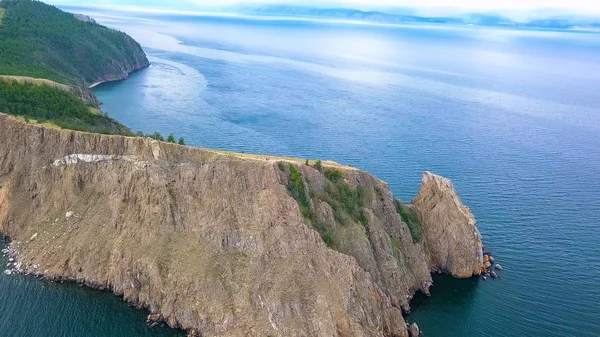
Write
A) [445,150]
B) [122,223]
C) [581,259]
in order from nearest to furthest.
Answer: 1. [122,223]
2. [581,259]
3. [445,150]

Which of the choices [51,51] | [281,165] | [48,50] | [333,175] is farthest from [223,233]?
[51,51]

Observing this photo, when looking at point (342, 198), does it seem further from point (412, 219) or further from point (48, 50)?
point (48, 50)

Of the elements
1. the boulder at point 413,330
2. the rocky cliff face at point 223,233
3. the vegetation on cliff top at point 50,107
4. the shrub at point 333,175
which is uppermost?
the shrub at point 333,175

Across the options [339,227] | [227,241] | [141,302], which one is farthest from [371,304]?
[141,302]

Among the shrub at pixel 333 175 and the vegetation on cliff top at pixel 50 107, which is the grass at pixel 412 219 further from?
the vegetation on cliff top at pixel 50 107

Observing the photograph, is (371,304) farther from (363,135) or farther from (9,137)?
(363,135)

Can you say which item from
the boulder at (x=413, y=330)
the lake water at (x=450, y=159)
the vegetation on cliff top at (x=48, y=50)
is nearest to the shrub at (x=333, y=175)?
the lake water at (x=450, y=159)
